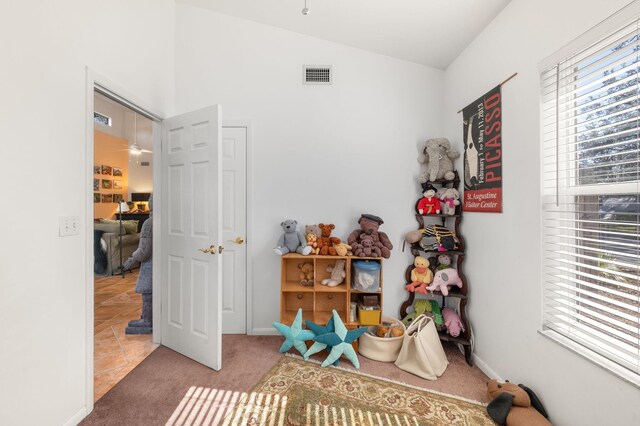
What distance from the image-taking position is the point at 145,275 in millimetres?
2582

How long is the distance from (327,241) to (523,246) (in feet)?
4.68

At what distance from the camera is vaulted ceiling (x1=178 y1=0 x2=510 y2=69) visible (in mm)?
1898

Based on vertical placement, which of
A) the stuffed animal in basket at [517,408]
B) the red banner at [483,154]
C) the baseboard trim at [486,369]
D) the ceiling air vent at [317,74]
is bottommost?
the baseboard trim at [486,369]

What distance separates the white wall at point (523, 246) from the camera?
1.24m

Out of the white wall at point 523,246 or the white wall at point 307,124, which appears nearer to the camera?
the white wall at point 523,246

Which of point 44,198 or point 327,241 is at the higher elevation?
point 44,198

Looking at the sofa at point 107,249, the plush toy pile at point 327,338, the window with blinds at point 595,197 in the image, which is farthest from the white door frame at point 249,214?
the sofa at point 107,249

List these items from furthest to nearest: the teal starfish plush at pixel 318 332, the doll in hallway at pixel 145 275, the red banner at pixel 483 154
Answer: the doll in hallway at pixel 145 275 < the teal starfish plush at pixel 318 332 < the red banner at pixel 483 154

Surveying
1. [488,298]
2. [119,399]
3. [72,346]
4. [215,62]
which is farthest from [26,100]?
[488,298]

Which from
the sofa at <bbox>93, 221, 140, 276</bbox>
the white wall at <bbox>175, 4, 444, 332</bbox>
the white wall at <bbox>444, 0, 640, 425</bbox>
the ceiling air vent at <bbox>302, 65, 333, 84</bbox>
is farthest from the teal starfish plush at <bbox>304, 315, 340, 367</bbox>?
the sofa at <bbox>93, 221, 140, 276</bbox>

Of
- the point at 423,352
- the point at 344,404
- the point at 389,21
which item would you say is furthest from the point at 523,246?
the point at 389,21

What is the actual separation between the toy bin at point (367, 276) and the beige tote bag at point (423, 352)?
0.44 m

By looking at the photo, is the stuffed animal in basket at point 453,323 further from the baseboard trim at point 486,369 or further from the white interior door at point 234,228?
the white interior door at point 234,228

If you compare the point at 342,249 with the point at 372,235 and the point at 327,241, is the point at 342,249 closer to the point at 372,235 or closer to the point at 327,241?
the point at 327,241
